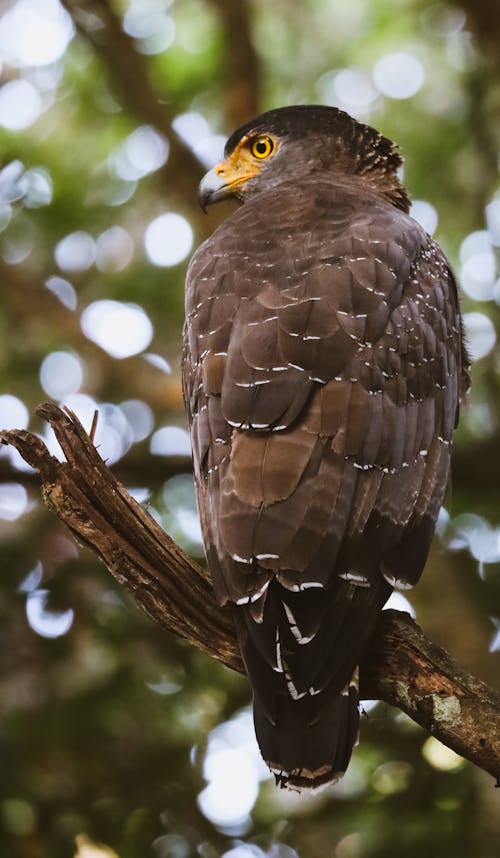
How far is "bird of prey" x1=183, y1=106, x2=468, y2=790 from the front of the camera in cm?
424

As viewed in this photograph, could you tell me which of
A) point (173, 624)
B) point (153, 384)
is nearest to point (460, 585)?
point (153, 384)

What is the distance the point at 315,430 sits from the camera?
14.5 ft

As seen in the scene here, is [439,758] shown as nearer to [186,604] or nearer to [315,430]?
[186,604]

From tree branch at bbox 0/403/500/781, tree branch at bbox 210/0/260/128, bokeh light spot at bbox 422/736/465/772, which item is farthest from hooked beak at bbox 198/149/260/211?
bokeh light spot at bbox 422/736/465/772

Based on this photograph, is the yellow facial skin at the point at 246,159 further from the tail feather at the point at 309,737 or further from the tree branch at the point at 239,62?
the tail feather at the point at 309,737

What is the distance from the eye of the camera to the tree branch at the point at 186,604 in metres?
4.34

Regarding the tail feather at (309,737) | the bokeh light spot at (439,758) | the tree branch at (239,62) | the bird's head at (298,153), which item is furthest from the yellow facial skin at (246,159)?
the tail feather at (309,737)

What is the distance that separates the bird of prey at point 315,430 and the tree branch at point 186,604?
19cm

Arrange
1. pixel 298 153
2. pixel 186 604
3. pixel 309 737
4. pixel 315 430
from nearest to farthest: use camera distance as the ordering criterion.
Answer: pixel 309 737 < pixel 315 430 < pixel 186 604 < pixel 298 153

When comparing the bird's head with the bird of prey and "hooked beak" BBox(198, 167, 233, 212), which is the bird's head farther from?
the bird of prey

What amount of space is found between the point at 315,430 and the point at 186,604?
82cm

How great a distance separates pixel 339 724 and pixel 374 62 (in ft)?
25.4

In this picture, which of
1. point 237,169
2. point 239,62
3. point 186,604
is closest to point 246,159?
point 237,169

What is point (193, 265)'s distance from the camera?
5.61 metres
